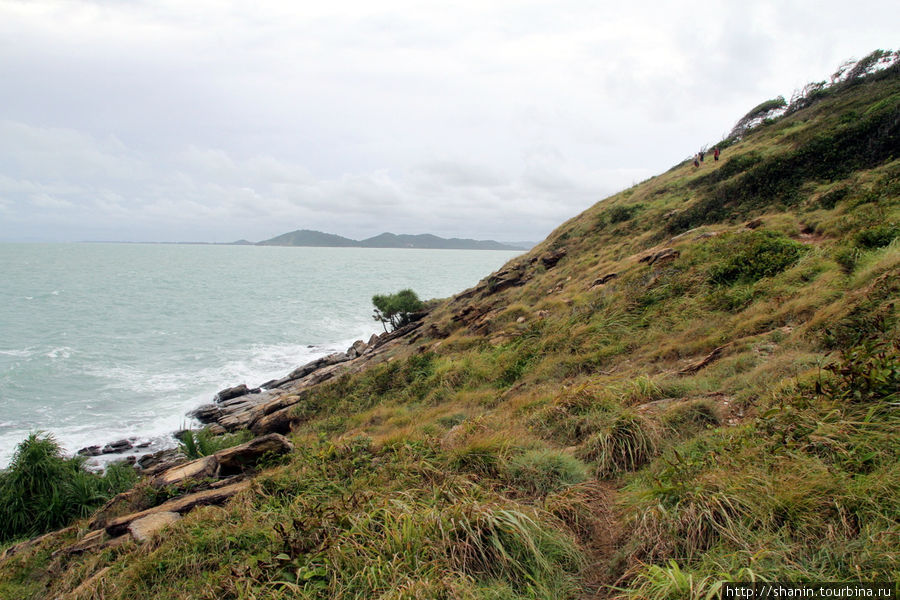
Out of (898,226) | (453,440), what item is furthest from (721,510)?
(898,226)

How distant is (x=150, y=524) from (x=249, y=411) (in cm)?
1695

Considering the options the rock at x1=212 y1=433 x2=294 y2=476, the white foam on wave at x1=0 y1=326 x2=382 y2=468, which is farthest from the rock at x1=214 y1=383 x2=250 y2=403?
the rock at x1=212 y1=433 x2=294 y2=476

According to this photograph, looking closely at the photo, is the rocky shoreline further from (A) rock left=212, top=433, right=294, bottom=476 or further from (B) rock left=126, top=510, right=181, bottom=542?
(B) rock left=126, top=510, right=181, bottom=542

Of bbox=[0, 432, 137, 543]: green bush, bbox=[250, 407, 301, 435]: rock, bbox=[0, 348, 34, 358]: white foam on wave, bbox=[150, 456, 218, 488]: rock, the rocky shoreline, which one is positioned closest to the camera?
bbox=[150, 456, 218, 488]: rock

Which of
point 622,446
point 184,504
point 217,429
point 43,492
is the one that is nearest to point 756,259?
point 622,446

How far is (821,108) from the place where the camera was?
22.1 meters

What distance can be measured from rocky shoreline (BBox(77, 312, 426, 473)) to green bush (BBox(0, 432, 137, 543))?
228 cm

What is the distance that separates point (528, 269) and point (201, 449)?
19206mm

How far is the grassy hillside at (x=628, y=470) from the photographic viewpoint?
10.3 feet

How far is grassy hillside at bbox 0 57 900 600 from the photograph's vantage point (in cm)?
314

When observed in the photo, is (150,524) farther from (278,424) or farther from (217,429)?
(217,429)

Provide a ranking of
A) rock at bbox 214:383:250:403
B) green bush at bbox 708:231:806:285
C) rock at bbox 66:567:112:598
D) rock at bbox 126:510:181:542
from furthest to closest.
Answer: rock at bbox 214:383:250:403 < green bush at bbox 708:231:806:285 < rock at bbox 126:510:181:542 < rock at bbox 66:567:112:598

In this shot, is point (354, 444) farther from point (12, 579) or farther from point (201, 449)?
point (201, 449)

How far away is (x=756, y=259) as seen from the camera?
992 cm
